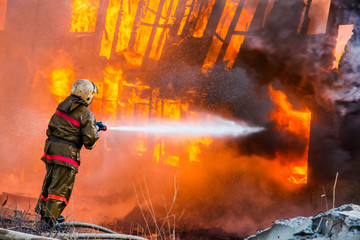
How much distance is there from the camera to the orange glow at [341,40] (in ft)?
19.0

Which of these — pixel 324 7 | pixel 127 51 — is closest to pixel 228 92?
pixel 324 7

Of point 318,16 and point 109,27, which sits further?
point 109,27

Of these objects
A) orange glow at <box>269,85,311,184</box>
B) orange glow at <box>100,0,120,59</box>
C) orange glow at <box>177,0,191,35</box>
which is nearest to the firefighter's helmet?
orange glow at <box>269,85,311,184</box>

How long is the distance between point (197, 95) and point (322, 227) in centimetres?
486

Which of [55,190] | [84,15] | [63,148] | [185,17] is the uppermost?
[84,15]

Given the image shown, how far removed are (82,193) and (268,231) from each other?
6503mm

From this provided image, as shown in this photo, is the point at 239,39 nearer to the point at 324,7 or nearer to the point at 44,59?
the point at 324,7

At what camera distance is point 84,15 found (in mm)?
9641

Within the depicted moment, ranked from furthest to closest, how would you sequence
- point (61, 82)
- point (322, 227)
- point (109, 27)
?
1. point (61, 82)
2. point (109, 27)
3. point (322, 227)

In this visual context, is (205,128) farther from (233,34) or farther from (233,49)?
(233,34)

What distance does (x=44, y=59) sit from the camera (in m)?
10.0

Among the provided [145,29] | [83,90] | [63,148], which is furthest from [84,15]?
[63,148]

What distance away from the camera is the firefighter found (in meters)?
4.19

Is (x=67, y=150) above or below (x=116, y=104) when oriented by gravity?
below
